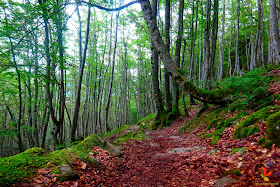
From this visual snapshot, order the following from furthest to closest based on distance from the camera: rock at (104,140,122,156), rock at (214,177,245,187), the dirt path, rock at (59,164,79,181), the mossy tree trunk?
the mossy tree trunk, rock at (104,140,122,156), the dirt path, rock at (59,164,79,181), rock at (214,177,245,187)

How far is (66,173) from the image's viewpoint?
8.54 ft

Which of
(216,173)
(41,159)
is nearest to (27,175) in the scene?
(41,159)

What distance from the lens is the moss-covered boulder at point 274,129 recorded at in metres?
2.39

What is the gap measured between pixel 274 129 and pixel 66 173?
3733 mm

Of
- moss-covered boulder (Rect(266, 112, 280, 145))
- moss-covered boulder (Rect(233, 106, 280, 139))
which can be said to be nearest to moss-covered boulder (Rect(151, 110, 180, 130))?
moss-covered boulder (Rect(233, 106, 280, 139))

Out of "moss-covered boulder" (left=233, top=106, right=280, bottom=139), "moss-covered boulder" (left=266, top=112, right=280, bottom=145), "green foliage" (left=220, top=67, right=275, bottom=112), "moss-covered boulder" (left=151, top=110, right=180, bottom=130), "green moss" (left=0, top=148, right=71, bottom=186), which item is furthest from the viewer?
"moss-covered boulder" (left=151, top=110, right=180, bottom=130)

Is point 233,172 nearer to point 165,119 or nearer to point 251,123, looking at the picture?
point 251,123

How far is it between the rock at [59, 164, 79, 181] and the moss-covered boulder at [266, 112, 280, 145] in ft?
11.7

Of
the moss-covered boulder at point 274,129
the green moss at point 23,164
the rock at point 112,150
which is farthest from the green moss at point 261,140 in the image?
the green moss at point 23,164

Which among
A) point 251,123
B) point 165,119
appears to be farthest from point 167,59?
point 165,119

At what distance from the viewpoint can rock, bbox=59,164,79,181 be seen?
2.51 meters

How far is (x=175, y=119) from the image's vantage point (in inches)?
404

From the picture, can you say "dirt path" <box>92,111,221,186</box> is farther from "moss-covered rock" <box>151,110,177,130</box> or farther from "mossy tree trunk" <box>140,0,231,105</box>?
"moss-covered rock" <box>151,110,177,130</box>

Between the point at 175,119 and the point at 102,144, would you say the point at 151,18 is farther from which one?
the point at 175,119
